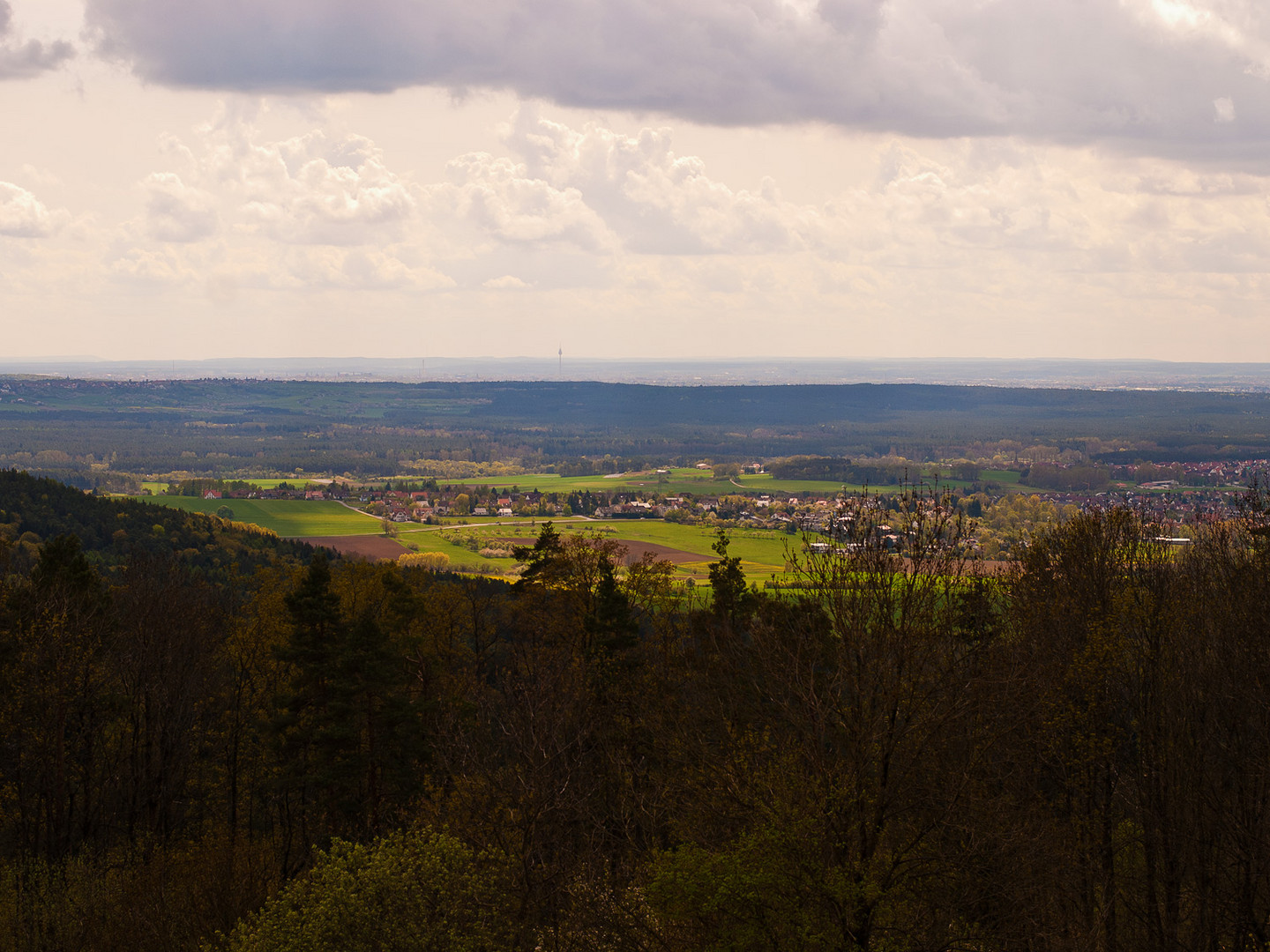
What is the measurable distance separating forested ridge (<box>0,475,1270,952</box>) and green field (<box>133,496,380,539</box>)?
101790 mm

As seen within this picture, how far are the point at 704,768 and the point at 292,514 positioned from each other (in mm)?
142934

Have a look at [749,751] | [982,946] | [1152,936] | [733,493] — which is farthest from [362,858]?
[733,493]

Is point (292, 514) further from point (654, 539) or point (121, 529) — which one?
point (654, 539)

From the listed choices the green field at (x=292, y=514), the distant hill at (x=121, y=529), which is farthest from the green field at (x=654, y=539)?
the distant hill at (x=121, y=529)

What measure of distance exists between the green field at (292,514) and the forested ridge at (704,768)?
102 metres

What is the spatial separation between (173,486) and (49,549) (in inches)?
6375

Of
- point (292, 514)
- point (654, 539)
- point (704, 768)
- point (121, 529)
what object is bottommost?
point (292, 514)

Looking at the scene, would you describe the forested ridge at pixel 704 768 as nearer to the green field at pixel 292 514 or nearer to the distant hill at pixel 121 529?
the distant hill at pixel 121 529

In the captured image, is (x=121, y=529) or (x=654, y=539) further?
(x=654, y=539)

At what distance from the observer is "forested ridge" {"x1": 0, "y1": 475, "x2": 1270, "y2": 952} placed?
18625 mm

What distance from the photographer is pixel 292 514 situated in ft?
508

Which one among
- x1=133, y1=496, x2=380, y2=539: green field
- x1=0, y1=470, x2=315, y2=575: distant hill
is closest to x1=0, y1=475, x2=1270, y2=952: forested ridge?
x1=0, y1=470, x2=315, y2=575: distant hill

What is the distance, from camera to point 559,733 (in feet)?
87.9

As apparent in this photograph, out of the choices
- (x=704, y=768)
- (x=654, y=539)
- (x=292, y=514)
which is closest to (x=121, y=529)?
(x=654, y=539)
